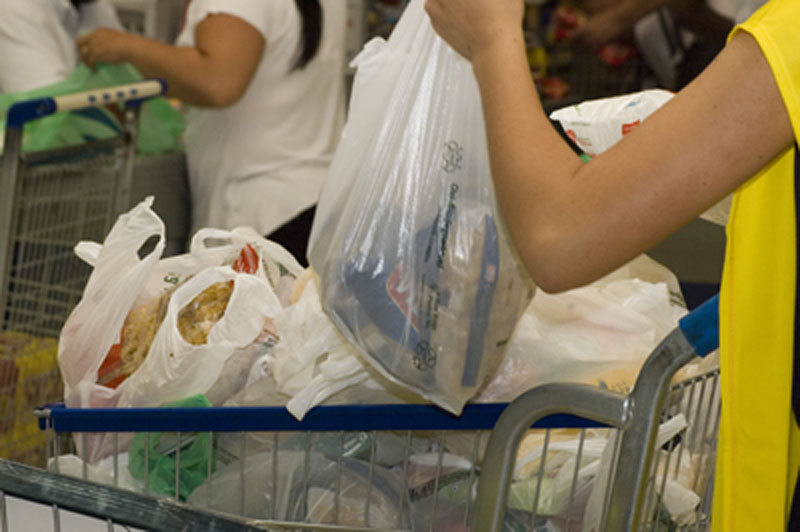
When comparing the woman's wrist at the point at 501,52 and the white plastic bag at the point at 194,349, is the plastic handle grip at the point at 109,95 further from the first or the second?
the woman's wrist at the point at 501,52

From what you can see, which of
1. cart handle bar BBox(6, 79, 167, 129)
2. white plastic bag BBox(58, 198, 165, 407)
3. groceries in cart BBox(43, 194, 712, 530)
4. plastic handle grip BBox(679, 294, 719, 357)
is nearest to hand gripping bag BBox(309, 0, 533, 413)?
groceries in cart BBox(43, 194, 712, 530)

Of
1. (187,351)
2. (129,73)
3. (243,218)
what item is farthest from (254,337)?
(129,73)

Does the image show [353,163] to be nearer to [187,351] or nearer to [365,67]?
[365,67]

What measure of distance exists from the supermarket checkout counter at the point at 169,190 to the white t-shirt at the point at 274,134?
174 millimetres

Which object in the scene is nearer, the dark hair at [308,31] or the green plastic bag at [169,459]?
the green plastic bag at [169,459]

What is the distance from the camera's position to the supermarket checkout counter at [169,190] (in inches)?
116

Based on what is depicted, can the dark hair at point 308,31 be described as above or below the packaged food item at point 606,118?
above

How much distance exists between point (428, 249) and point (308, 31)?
67.7 inches

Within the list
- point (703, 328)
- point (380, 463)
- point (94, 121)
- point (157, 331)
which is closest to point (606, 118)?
point (703, 328)

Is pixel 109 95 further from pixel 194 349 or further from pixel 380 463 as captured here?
pixel 380 463

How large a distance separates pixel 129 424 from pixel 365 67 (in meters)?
0.51

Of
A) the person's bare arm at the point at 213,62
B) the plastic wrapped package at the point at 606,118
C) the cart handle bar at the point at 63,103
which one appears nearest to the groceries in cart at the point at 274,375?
the plastic wrapped package at the point at 606,118

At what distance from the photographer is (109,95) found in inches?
96.7

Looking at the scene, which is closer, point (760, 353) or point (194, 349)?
point (760, 353)
